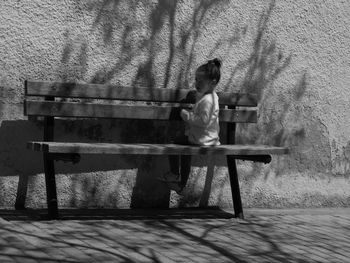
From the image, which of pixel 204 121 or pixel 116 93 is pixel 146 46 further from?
pixel 204 121

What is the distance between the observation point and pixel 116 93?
7.01m

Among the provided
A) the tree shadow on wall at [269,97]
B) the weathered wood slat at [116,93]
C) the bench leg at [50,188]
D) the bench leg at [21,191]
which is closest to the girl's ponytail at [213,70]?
the weathered wood slat at [116,93]

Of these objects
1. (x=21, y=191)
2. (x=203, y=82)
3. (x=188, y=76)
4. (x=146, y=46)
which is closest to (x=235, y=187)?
(x=203, y=82)

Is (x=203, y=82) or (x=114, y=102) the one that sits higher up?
(x=203, y=82)

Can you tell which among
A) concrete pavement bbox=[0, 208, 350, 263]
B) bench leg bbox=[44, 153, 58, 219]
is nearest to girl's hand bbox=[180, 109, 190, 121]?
concrete pavement bbox=[0, 208, 350, 263]

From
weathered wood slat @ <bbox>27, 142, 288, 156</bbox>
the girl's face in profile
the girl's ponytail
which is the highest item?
the girl's ponytail

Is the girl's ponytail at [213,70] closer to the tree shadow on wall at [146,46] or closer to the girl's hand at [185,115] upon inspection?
the girl's hand at [185,115]

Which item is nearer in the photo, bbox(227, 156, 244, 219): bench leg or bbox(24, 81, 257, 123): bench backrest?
bbox(24, 81, 257, 123): bench backrest

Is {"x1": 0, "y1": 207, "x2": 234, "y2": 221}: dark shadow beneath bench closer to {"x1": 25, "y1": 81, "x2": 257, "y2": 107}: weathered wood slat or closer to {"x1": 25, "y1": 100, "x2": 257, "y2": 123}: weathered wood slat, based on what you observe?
{"x1": 25, "y1": 100, "x2": 257, "y2": 123}: weathered wood slat

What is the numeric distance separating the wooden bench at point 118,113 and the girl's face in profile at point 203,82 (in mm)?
255

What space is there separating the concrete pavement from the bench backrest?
35.1 inches

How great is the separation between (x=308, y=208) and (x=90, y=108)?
288 cm

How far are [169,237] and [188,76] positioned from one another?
76.6 inches

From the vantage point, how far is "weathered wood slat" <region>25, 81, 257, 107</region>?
→ 261 inches
